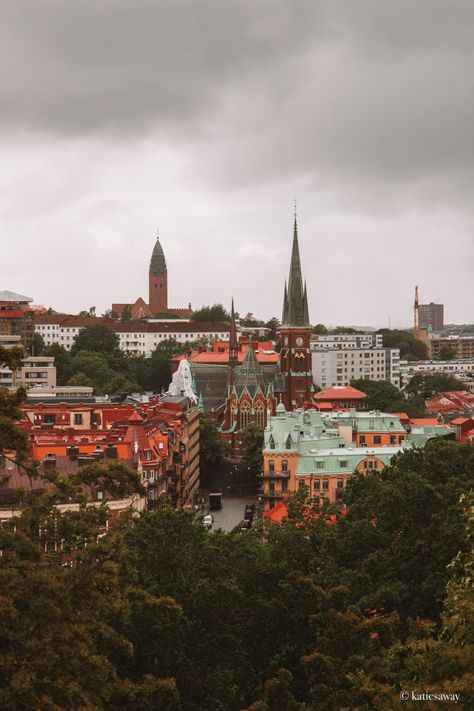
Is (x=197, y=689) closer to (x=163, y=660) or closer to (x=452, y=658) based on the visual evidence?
(x=163, y=660)

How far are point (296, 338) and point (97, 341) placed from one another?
66174 mm

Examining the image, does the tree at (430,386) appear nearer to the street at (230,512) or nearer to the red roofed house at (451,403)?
the red roofed house at (451,403)

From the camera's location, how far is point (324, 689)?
25.8 m

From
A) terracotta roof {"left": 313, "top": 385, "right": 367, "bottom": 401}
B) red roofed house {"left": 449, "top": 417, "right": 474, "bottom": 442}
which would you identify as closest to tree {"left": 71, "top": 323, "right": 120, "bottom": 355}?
terracotta roof {"left": 313, "top": 385, "right": 367, "bottom": 401}

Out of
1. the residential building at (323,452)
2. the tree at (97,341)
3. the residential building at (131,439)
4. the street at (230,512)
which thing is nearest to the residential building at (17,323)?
the tree at (97,341)

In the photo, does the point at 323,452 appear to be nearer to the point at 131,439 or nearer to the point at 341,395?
the point at 131,439

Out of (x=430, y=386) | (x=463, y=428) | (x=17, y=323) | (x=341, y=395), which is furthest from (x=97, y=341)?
(x=463, y=428)

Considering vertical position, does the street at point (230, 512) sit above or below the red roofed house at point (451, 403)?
below

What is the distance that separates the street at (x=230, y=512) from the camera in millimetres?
75688

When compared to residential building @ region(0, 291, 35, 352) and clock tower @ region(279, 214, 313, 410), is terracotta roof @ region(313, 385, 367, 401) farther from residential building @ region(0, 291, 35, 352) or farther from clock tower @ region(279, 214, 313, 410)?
residential building @ region(0, 291, 35, 352)

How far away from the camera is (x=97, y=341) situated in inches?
7554

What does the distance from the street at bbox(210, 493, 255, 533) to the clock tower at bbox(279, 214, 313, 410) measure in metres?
40.0

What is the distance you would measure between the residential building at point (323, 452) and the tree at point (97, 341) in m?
109

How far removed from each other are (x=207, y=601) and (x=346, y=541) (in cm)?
720
